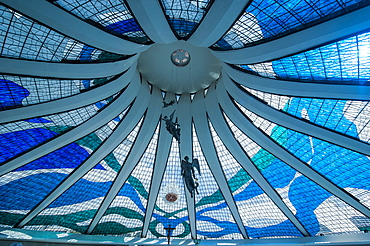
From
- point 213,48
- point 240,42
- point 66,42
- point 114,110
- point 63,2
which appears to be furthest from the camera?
point 114,110

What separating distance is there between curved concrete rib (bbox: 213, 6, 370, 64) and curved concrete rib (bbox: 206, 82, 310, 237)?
244 inches

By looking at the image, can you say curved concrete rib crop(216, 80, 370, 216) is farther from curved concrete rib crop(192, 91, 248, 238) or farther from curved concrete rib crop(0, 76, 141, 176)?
curved concrete rib crop(0, 76, 141, 176)

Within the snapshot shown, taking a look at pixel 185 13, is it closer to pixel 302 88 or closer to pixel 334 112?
pixel 302 88

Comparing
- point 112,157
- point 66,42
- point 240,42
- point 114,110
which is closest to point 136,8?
point 66,42

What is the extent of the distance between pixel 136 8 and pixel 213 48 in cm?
633

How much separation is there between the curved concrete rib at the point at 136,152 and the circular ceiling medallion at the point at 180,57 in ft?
12.1

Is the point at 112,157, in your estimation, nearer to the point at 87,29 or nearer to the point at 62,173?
the point at 62,173

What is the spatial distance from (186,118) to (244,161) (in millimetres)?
5801

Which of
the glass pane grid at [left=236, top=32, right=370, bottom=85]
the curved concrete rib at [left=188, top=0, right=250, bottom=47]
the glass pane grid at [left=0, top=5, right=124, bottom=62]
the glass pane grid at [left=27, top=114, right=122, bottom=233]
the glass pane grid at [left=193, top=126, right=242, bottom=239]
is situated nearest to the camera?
the glass pane grid at [left=0, top=5, right=124, bottom=62]

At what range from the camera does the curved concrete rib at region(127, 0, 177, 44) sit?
11281 millimetres

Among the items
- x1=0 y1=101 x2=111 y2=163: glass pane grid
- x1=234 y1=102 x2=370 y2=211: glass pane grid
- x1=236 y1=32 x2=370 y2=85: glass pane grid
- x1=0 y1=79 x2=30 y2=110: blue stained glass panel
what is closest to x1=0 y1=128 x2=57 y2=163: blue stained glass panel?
x1=0 y1=101 x2=111 y2=163: glass pane grid

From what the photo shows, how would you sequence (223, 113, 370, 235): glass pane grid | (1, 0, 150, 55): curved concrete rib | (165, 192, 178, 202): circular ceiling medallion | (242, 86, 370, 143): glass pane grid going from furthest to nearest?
(165, 192, 178, 202): circular ceiling medallion, (223, 113, 370, 235): glass pane grid, (242, 86, 370, 143): glass pane grid, (1, 0, 150, 55): curved concrete rib

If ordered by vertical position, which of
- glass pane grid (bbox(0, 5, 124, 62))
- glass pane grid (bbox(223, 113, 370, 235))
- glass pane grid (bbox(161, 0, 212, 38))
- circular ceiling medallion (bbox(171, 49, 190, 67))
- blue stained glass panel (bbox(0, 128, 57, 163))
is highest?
circular ceiling medallion (bbox(171, 49, 190, 67))

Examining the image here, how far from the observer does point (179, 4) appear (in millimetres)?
12070
